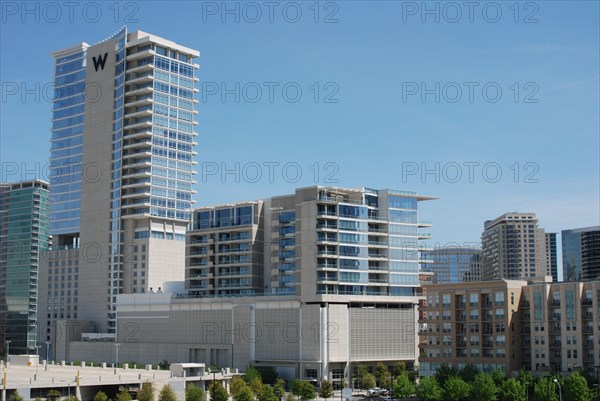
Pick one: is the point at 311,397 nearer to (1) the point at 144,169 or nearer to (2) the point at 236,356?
(2) the point at 236,356

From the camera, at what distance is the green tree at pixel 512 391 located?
105 meters

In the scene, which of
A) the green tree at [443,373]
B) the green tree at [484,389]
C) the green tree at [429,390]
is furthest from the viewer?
the green tree at [443,373]

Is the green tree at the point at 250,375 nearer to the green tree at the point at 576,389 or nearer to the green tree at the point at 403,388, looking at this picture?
the green tree at the point at 403,388

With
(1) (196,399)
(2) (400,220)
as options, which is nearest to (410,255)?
(2) (400,220)

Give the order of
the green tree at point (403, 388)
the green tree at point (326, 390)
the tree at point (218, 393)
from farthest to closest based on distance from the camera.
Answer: the green tree at point (326, 390), the green tree at point (403, 388), the tree at point (218, 393)

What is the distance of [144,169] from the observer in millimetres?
190500

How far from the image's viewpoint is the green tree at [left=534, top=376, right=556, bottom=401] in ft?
326

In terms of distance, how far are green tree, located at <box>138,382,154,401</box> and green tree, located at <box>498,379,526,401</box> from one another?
44.6m

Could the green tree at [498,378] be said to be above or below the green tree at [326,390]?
above

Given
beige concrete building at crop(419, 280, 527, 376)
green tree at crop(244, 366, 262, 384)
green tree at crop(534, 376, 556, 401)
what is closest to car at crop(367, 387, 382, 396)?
beige concrete building at crop(419, 280, 527, 376)

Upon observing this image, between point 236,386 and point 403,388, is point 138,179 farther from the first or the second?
point 403,388

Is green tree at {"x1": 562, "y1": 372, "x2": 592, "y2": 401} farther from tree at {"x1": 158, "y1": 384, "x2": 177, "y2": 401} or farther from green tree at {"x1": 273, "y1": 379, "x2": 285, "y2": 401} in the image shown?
tree at {"x1": 158, "y1": 384, "x2": 177, "y2": 401}

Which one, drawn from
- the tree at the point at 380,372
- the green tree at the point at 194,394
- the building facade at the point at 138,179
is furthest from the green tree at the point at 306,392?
the building facade at the point at 138,179

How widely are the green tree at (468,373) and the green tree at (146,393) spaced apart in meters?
42.4
